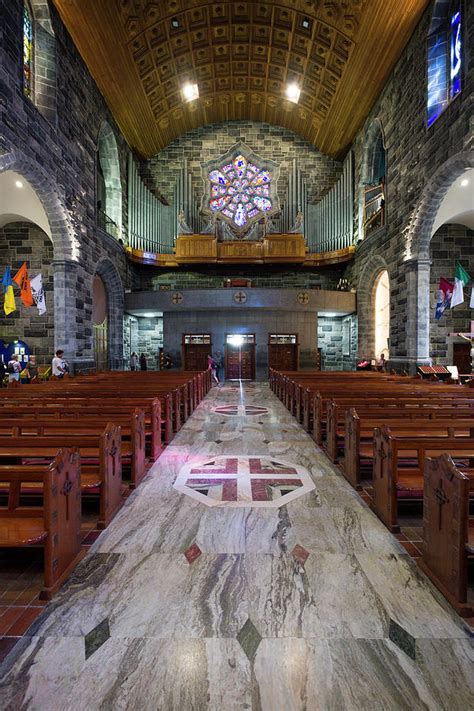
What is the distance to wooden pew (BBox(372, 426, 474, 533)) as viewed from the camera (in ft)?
10.7

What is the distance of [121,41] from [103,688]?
1578cm

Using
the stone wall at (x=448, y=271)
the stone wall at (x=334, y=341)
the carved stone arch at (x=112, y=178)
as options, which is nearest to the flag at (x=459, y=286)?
the stone wall at (x=448, y=271)

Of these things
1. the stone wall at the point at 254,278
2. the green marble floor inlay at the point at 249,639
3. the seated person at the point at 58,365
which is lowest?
the green marble floor inlay at the point at 249,639

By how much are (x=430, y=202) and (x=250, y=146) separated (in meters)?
12.5

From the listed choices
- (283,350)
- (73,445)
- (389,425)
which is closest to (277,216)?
(283,350)

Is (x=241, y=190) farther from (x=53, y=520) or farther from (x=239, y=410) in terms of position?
(x=53, y=520)

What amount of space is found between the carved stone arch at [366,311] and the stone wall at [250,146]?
6.35 meters

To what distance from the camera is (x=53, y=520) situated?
248 centimetres

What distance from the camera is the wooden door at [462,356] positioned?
13844mm

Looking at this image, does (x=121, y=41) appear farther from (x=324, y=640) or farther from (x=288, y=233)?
(x=324, y=640)

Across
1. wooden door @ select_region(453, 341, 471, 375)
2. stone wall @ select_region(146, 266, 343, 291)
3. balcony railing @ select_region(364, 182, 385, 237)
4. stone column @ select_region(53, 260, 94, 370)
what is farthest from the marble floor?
stone wall @ select_region(146, 266, 343, 291)

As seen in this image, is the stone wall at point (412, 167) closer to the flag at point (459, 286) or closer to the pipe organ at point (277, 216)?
the flag at point (459, 286)

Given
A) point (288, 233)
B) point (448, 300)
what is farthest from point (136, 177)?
point (448, 300)

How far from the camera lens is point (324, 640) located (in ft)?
6.70
